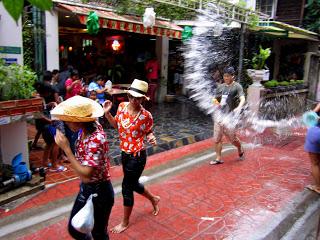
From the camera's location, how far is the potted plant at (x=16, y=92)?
4.42 metres

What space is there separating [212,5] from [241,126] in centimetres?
362

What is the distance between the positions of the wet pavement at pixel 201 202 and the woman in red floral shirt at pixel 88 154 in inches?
40.0

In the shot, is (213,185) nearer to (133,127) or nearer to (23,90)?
(133,127)

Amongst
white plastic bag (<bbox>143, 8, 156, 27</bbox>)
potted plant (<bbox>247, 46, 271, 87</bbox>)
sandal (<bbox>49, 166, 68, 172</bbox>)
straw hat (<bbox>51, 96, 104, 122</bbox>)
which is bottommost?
sandal (<bbox>49, 166, 68, 172</bbox>)

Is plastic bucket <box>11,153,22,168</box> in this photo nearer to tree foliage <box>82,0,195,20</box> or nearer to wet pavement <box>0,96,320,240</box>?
wet pavement <box>0,96,320,240</box>

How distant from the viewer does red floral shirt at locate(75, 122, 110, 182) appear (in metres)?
2.63

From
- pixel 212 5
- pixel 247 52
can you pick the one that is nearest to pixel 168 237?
pixel 212 5

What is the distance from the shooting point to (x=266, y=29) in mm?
10391

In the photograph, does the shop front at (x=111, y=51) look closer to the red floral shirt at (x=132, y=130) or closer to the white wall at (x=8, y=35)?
the white wall at (x=8, y=35)

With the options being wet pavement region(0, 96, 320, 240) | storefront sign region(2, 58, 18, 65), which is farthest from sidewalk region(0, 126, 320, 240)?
storefront sign region(2, 58, 18, 65)

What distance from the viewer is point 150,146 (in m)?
7.14

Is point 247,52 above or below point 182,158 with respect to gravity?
above

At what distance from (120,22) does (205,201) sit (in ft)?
19.2

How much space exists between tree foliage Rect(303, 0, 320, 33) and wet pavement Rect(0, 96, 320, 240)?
1066 centimetres
